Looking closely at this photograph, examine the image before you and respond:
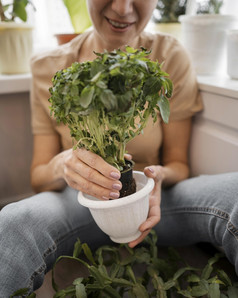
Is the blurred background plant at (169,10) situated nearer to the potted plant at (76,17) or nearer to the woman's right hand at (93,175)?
the potted plant at (76,17)

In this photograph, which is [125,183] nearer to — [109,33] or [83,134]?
[83,134]

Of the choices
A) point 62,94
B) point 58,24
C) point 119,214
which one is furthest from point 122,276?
point 58,24

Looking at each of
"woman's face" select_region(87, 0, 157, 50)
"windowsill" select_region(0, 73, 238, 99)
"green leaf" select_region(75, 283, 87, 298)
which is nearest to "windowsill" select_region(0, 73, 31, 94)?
"windowsill" select_region(0, 73, 238, 99)

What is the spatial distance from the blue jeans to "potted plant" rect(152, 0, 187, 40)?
2.27 feet

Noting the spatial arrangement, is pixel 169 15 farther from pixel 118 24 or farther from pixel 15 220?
pixel 15 220

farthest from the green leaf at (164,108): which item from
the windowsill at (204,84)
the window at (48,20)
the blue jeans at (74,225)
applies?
the window at (48,20)

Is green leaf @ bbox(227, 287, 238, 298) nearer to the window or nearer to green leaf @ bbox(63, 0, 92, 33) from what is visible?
green leaf @ bbox(63, 0, 92, 33)

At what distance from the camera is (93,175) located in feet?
2.19

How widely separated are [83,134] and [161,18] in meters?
0.86

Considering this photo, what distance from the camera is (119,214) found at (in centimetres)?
65

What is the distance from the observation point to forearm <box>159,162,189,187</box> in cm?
96

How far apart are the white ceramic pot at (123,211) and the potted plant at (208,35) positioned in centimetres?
66

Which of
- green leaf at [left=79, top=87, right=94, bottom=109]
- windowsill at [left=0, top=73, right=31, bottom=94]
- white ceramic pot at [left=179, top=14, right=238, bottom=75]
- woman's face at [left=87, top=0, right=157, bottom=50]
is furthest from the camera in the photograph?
windowsill at [left=0, top=73, right=31, bottom=94]

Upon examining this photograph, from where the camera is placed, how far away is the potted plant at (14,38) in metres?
1.21
